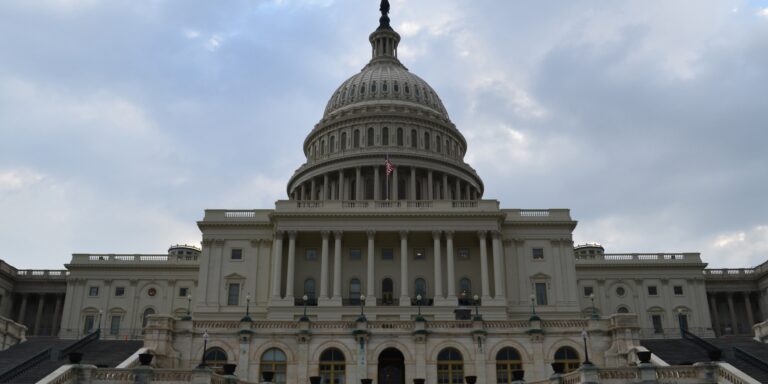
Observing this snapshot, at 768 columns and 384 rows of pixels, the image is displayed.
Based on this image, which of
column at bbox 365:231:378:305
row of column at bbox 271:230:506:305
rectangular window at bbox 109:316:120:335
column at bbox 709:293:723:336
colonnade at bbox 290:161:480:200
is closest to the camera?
column at bbox 365:231:378:305

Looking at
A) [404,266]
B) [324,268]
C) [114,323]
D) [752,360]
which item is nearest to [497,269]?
[404,266]

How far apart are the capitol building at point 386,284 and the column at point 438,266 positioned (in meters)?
0.25

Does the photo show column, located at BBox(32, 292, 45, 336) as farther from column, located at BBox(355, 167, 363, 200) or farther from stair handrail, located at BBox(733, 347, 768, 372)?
stair handrail, located at BBox(733, 347, 768, 372)

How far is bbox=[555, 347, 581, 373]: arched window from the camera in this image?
156ft

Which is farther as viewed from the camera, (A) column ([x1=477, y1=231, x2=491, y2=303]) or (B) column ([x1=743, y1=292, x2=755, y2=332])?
(B) column ([x1=743, y1=292, x2=755, y2=332])

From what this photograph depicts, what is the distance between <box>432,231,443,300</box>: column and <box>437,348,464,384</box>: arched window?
2317 centimetres

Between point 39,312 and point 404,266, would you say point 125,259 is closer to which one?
point 39,312

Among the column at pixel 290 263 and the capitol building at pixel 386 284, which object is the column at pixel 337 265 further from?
the column at pixel 290 263

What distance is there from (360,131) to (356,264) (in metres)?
35.0

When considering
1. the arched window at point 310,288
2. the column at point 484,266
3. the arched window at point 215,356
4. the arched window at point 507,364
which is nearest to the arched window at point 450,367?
the arched window at point 507,364

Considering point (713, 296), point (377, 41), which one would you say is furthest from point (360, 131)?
point (713, 296)

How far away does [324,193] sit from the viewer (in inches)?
4040

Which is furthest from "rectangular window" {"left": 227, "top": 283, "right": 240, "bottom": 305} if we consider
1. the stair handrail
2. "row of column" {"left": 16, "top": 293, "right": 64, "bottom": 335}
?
the stair handrail

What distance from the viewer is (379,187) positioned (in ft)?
325
